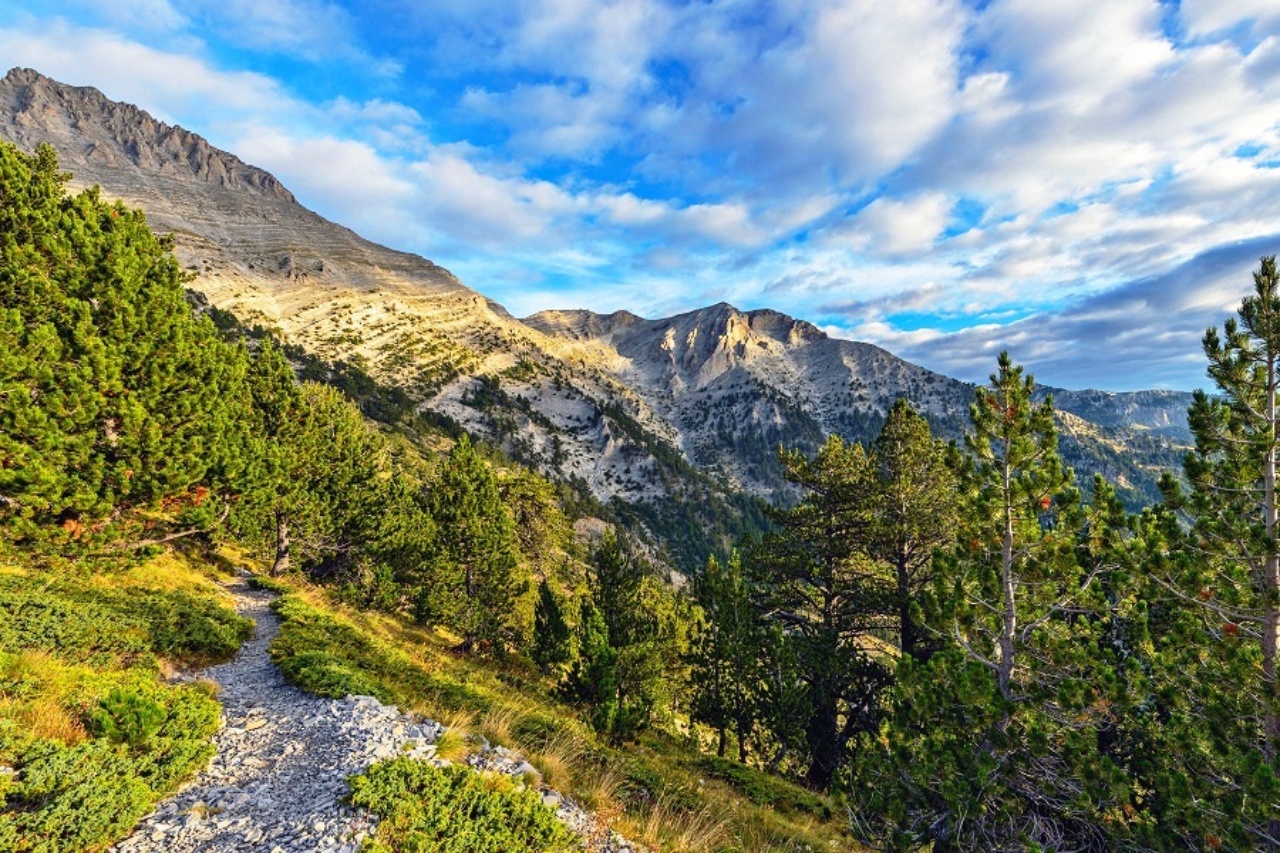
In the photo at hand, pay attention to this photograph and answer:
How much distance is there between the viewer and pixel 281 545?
28406 millimetres

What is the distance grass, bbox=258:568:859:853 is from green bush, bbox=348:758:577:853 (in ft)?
1.13

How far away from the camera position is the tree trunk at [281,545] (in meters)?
27.6

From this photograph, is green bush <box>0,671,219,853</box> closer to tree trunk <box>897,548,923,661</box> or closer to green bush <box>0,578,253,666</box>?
green bush <box>0,578,253,666</box>

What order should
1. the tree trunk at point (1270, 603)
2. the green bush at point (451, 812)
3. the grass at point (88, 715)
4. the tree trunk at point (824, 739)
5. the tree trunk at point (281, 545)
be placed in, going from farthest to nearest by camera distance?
the tree trunk at point (281, 545) < the tree trunk at point (824, 739) < the tree trunk at point (1270, 603) < the green bush at point (451, 812) < the grass at point (88, 715)

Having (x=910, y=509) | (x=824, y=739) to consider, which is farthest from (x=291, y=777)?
(x=824, y=739)

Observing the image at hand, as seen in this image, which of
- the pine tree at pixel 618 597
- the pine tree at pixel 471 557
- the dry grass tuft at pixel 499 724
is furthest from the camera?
the pine tree at pixel 471 557

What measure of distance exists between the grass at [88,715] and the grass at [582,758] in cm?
282

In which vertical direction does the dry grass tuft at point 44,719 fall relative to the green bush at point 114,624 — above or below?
above

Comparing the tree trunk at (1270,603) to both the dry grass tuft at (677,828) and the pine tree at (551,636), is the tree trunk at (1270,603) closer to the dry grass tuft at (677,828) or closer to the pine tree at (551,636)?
the dry grass tuft at (677,828)

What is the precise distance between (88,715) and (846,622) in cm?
2353

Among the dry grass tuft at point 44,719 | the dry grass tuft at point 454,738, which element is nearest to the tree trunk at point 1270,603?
the dry grass tuft at point 454,738

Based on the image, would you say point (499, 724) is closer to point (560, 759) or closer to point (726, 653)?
point (560, 759)

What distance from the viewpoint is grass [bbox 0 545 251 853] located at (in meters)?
5.66

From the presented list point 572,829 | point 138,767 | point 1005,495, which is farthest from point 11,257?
point 1005,495
